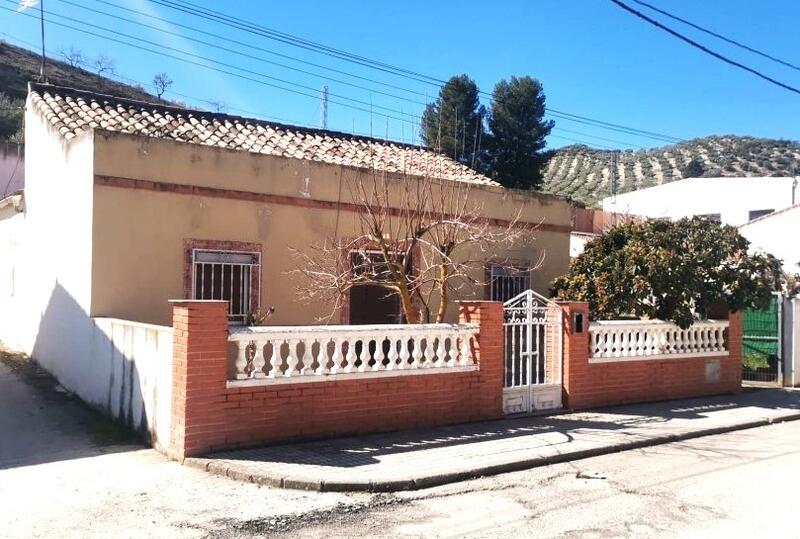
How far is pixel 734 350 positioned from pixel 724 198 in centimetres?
2526

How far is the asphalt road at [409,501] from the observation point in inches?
210

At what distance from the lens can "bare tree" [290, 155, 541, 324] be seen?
11039mm

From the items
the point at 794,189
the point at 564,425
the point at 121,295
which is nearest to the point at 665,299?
the point at 564,425

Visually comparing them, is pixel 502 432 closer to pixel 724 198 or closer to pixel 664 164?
pixel 724 198

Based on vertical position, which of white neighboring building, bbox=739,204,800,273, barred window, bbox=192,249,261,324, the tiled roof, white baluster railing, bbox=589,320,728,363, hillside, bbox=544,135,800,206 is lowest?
white baluster railing, bbox=589,320,728,363

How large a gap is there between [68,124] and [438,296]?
278 inches

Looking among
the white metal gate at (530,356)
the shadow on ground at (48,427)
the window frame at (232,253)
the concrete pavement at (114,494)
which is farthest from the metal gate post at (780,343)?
the shadow on ground at (48,427)

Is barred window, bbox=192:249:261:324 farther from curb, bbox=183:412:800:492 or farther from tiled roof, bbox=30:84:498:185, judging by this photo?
curb, bbox=183:412:800:492

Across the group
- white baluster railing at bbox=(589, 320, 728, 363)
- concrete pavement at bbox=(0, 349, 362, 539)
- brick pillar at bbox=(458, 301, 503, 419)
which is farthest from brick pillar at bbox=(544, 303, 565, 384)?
concrete pavement at bbox=(0, 349, 362, 539)

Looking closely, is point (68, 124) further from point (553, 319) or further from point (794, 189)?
point (794, 189)

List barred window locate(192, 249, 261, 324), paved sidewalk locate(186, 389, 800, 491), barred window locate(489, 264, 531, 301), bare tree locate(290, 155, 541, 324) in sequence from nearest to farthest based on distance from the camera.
Result: paved sidewalk locate(186, 389, 800, 491) → barred window locate(192, 249, 261, 324) → bare tree locate(290, 155, 541, 324) → barred window locate(489, 264, 531, 301)

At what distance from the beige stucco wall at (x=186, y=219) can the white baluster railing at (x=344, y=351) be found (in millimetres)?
2374

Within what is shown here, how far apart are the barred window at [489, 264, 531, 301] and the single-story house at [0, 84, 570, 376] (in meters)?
0.04

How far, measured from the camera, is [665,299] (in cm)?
1172
